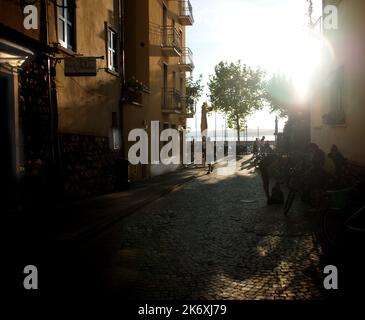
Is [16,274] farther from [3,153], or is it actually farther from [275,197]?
[275,197]

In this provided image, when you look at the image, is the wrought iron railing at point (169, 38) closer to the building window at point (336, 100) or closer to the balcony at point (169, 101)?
the balcony at point (169, 101)

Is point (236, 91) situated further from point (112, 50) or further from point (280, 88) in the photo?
point (112, 50)

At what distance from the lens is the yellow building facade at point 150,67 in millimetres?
19562

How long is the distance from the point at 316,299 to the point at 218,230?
12.7ft

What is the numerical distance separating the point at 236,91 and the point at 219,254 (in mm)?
58982

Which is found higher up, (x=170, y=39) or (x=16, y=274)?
(x=170, y=39)

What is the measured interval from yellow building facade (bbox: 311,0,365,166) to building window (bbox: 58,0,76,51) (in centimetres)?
742

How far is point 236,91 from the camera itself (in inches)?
2510

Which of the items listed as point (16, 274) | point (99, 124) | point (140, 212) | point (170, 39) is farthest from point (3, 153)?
point (170, 39)

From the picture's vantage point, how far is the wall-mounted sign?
35.2ft

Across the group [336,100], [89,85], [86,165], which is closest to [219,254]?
[86,165]

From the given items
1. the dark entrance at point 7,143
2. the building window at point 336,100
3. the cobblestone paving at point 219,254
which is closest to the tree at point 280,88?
the building window at point 336,100

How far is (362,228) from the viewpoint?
220 inches
